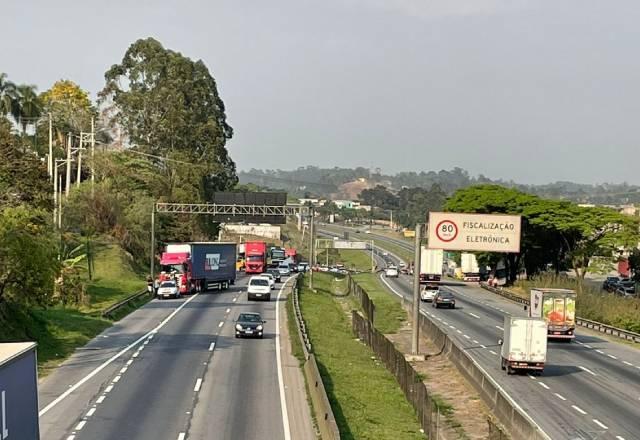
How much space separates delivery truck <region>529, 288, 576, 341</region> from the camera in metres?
51.5

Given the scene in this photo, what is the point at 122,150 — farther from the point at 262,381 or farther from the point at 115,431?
the point at 115,431

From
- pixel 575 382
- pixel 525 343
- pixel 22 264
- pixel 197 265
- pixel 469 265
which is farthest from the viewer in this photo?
pixel 469 265

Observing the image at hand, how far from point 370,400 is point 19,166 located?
89.9ft

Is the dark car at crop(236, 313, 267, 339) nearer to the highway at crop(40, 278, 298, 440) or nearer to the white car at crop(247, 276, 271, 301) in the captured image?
the highway at crop(40, 278, 298, 440)

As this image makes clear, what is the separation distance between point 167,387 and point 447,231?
830 inches

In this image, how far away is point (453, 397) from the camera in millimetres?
35781

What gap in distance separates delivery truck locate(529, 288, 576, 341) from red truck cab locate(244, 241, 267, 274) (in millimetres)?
57226

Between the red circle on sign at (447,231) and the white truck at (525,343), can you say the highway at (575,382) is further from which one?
the red circle on sign at (447,231)

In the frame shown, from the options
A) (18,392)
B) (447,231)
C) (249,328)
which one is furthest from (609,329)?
(18,392)

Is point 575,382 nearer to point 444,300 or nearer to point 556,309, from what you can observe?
point 556,309

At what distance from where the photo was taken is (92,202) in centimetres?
9350

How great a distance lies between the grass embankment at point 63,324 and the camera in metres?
40.0

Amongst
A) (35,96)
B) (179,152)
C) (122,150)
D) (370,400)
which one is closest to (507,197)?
(179,152)

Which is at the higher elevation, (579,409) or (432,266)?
(432,266)
